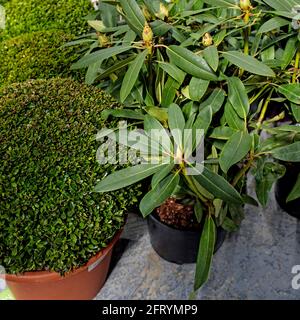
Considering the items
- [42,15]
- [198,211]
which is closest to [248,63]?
[198,211]

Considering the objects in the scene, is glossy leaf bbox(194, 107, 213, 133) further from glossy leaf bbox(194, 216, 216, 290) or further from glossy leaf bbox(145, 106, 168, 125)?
glossy leaf bbox(194, 216, 216, 290)

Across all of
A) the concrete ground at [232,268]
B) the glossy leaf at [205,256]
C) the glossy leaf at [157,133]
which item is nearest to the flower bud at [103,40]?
the glossy leaf at [157,133]

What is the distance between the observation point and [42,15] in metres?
2.00

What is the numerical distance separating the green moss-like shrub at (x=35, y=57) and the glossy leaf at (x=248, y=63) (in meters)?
0.81

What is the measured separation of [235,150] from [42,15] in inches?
52.9

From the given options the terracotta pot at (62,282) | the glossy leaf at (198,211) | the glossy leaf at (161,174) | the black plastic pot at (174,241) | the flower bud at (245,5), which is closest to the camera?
the glossy leaf at (161,174)

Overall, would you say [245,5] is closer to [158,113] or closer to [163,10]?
[163,10]

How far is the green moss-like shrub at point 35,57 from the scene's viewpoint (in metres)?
1.75

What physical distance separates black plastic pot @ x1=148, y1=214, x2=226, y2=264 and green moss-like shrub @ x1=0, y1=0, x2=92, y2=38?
1.01 metres

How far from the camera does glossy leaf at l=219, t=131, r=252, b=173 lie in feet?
3.55

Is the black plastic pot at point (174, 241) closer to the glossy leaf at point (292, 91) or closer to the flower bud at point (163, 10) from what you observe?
the glossy leaf at point (292, 91)

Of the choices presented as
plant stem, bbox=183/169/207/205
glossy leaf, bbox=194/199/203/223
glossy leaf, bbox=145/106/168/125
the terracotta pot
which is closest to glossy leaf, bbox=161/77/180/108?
glossy leaf, bbox=145/106/168/125
